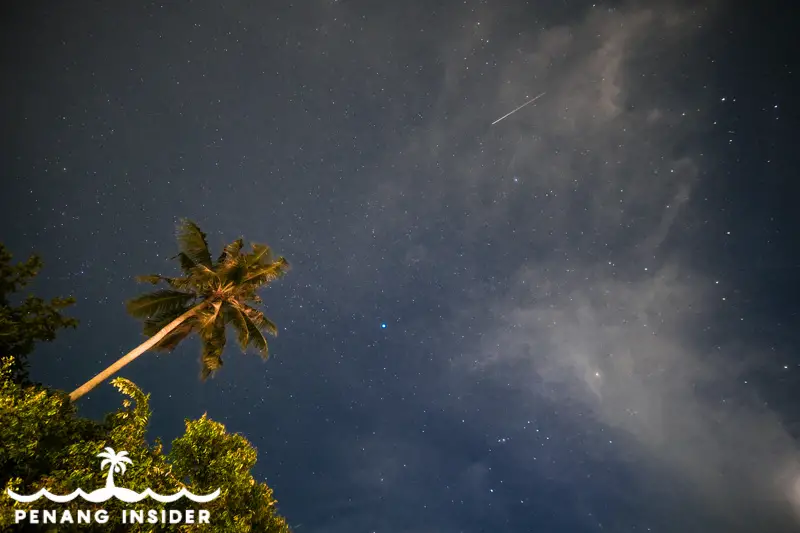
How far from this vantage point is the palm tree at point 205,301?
1603 cm

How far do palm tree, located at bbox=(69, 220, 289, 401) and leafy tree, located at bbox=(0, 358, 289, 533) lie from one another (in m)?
4.41

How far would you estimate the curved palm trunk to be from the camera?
41.2 feet

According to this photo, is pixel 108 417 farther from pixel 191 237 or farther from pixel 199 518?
pixel 191 237

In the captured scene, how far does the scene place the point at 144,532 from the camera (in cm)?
1020

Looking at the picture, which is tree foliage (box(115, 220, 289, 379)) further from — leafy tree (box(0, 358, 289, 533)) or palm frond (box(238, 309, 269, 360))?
leafy tree (box(0, 358, 289, 533))

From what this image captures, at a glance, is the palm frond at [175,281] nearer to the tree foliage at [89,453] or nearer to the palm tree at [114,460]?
the tree foliage at [89,453]

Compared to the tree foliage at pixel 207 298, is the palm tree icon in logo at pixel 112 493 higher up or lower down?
lower down

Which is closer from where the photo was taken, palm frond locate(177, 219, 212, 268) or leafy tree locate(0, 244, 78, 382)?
leafy tree locate(0, 244, 78, 382)

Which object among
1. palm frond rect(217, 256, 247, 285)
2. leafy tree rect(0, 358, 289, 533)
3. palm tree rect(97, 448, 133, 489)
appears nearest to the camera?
leafy tree rect(0, 358, 289, 533)

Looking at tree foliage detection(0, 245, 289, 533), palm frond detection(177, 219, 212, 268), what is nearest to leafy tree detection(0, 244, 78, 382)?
tree foliage detection(0, 245, 289, 533)

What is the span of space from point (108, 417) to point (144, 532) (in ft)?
13.0

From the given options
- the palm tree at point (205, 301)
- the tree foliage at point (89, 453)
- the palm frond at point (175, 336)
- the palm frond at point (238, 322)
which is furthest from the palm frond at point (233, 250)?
the tree foliage at point (89, 453)

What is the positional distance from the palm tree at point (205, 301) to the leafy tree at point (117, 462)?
441 cm

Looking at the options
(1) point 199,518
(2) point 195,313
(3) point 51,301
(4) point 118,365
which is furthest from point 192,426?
(3) point 51,301
